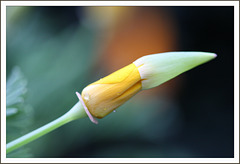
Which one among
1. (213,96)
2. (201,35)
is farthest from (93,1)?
(213,96)

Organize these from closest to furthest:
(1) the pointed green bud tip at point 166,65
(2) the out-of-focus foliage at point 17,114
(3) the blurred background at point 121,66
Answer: (1) the pointed green bud tip at point 166,65 → (2) the out-of-focus foliage at point 17,114 → (3) the blurred background at point 121,66

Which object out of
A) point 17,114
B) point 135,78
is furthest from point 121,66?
point 135,78

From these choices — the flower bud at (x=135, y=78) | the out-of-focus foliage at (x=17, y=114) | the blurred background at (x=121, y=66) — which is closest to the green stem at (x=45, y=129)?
the flower bud at (x=135, y=78)

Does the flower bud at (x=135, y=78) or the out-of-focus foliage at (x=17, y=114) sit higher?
the flower bud at (x=135, y=78)

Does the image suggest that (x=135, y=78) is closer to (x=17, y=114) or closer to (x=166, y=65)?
(x=166, y=65)

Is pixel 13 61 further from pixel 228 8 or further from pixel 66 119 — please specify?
pixel 228 8

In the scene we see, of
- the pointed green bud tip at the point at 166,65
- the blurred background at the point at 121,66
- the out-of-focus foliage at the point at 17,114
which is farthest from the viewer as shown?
the blurred background at the point at 121,66

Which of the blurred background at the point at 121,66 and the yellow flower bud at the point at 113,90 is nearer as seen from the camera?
the yellow flower bud at the point at 113,90

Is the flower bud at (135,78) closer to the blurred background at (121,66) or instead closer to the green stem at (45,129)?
the green stem at (45,129)
